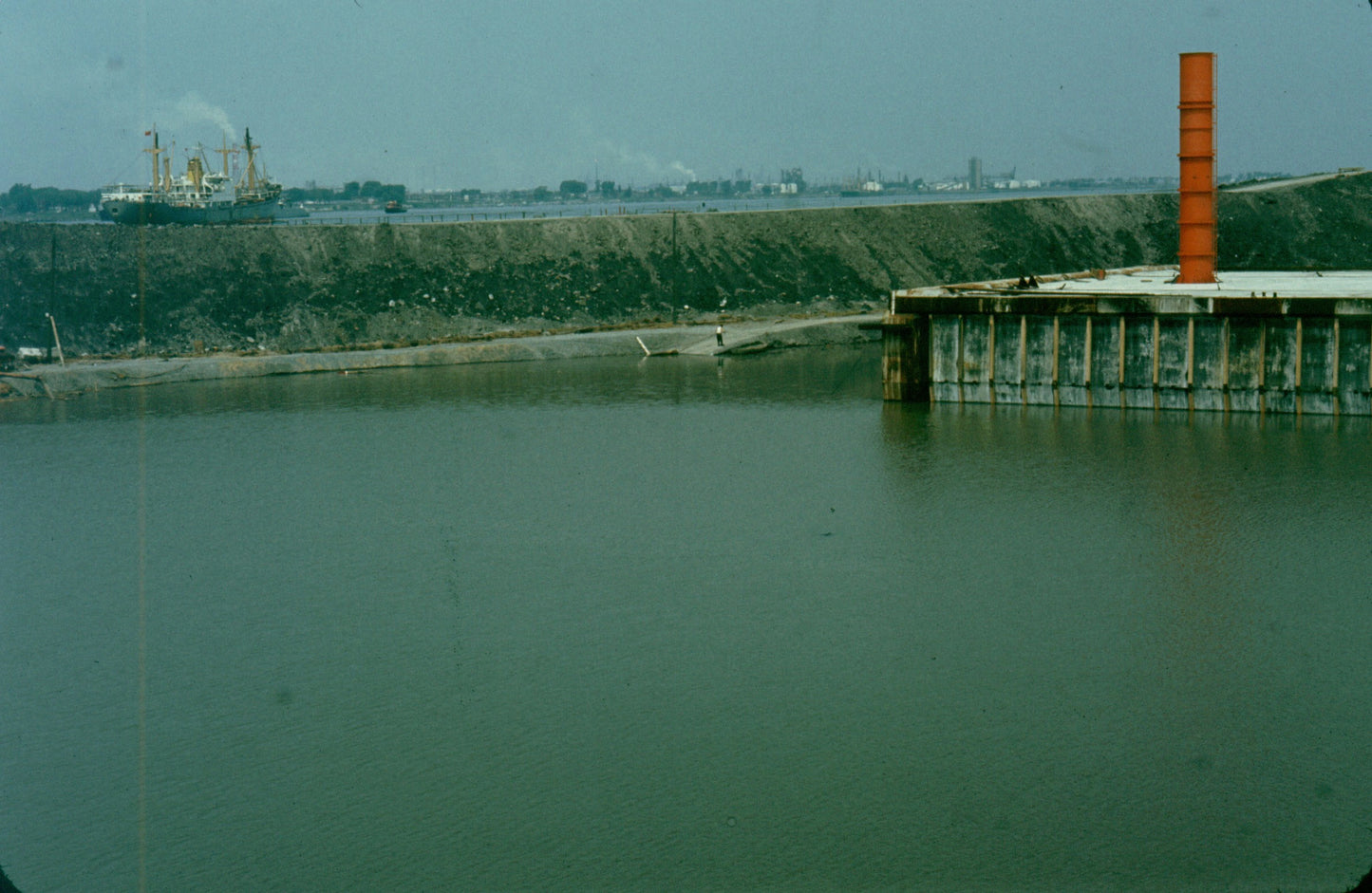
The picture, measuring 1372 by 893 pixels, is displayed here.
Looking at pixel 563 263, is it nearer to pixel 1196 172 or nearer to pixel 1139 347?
pixel 1196 172

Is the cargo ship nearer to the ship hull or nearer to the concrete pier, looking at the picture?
the ship hull

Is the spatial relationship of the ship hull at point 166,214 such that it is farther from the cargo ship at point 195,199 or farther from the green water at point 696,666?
the green water at point 696,666

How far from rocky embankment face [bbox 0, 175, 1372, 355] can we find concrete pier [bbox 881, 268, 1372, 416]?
26777 millimetres

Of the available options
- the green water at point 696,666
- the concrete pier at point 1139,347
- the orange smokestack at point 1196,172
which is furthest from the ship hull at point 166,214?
the orange smokestack at point 1196,172

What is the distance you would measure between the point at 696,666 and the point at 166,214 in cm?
7543

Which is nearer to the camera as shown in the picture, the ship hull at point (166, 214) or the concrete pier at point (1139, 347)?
the concrete pier at point (1139, 347)

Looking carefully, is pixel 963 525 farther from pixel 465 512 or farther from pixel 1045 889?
pixel 1045 889

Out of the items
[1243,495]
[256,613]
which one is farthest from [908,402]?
[256,613]

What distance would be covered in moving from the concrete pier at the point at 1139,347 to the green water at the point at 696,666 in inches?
128

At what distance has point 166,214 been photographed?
87562 mm

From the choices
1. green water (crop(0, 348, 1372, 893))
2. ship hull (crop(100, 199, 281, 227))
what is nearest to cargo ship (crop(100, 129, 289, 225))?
ship hull (crop(100, 199, 281, 227))

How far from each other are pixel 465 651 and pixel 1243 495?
1834 cm

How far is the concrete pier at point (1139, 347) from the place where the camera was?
41.0 m

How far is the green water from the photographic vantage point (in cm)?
1625
